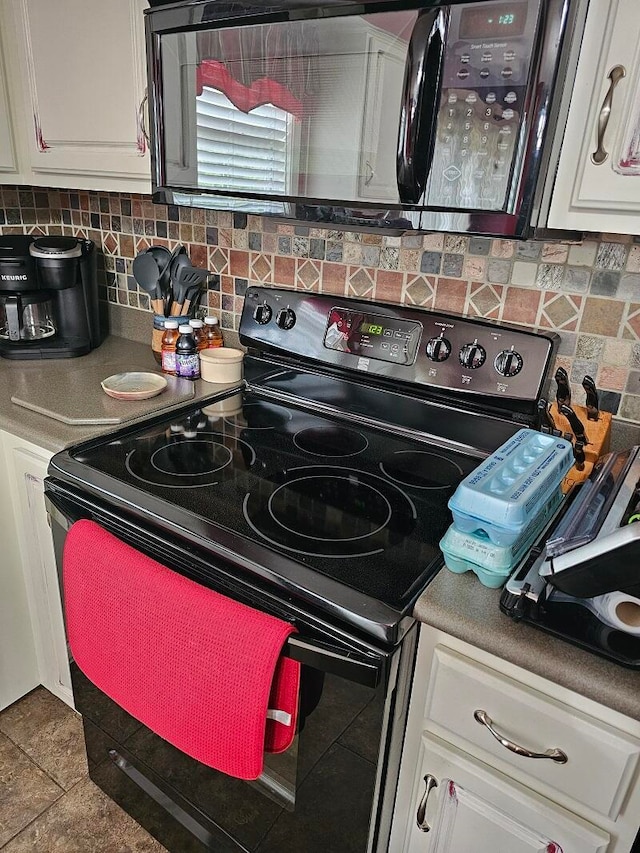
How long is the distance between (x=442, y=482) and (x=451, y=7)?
0.73m

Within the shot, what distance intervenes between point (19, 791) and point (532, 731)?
128 centimetres

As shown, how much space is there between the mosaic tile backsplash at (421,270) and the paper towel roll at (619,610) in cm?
50

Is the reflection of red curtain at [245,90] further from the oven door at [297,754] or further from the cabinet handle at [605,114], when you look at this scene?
the oven door at [297,754]

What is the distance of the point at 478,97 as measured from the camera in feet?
2.80

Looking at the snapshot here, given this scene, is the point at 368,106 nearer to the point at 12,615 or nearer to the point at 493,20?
the point at 493,20

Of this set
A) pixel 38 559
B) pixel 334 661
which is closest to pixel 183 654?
pixel 334 661

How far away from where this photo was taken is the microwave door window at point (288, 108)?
3.04 ft

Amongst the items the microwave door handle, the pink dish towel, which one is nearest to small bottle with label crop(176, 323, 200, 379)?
the pink dish towel

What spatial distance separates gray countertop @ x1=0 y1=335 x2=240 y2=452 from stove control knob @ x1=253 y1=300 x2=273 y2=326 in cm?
18

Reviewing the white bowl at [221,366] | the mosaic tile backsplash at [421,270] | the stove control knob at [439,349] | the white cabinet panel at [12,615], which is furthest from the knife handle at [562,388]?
the white cabinet panel at [12,615]

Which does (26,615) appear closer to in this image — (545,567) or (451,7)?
(545,567)

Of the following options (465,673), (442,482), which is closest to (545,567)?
(465,673)

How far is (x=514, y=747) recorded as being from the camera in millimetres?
772

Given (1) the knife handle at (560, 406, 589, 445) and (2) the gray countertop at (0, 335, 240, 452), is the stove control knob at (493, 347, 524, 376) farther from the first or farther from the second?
(2) the gray countertop at (0, 335, 240, 452)
